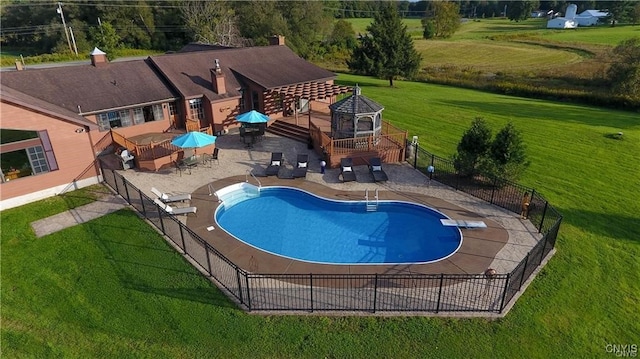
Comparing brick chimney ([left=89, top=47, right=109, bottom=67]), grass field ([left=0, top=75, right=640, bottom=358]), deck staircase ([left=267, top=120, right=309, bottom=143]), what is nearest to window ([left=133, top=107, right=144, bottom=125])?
brick chimney ([left=89, top=47, right=109, bottom=67])

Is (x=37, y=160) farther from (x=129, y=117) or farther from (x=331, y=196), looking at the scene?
(x=331, y=196)

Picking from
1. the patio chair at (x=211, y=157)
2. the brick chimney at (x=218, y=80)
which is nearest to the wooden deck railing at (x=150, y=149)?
the patio chair at (x=211, y=157)

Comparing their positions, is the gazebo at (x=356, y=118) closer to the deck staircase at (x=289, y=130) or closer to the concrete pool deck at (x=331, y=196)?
the concrete pool deck at (x=331, y=196)

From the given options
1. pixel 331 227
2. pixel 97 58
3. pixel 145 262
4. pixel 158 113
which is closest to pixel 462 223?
pixel 331 227

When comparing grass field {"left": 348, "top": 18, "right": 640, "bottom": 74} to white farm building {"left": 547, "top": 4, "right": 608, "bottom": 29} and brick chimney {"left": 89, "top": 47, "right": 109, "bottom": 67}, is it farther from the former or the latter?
brick chimney {"left": 89, "top": 47, "right": 109, "bottom": 67}

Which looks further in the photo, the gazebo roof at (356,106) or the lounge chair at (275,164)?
the gazebo roof at (356,106)

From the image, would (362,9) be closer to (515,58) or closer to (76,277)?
(515,58)

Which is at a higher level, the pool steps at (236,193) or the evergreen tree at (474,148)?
the evergreen tree at (474,148)

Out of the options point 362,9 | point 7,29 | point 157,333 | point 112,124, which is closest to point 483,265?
point 157,333
